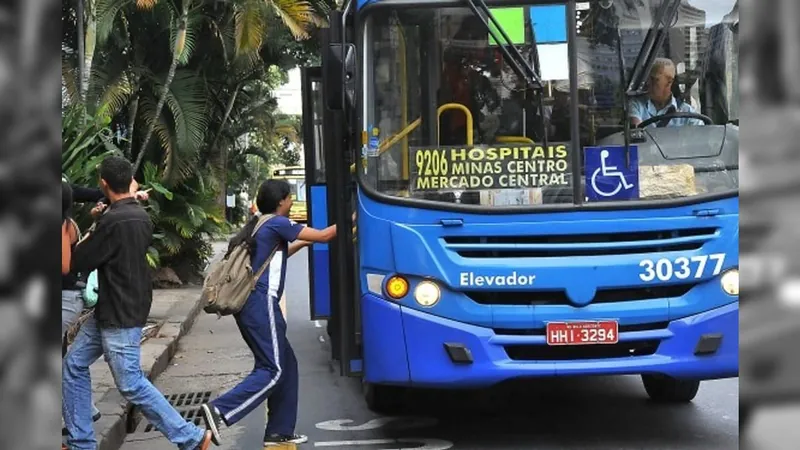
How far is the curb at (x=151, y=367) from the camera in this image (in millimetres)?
5914

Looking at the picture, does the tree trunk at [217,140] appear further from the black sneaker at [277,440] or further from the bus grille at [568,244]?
the bus grille at [568,244]

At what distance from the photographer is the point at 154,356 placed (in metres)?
8.73

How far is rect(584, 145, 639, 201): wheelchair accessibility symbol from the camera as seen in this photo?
5148mm

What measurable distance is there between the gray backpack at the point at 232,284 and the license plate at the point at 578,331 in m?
1.81

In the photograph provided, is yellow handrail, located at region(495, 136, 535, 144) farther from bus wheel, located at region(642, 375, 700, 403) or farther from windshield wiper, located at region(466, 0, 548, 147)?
bus wheel, located at region(642, 375, 700, 403)

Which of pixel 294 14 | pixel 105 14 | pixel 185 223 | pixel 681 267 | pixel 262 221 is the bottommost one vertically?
pixel 185 223

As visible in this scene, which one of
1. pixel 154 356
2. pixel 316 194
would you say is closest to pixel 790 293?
pixel 316 194

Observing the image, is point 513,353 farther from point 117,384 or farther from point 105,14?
point 105,14

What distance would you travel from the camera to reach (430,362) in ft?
16.7

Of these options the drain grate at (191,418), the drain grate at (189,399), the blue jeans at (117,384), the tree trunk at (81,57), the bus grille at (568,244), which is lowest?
the drain grate at (189,399)

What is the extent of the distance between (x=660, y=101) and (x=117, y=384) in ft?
11.7

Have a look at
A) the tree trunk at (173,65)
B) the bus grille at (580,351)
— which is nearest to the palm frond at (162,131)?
the tree trunk at (173,65)

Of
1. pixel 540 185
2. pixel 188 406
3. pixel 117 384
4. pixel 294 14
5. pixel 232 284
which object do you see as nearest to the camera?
pixel 117 384

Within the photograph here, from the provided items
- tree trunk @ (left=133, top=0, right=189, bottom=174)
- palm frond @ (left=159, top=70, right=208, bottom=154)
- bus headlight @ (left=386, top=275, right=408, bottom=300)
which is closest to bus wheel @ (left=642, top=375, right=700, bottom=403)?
bus headlight @ (left=386, top=275, right=408, bottom=300)
